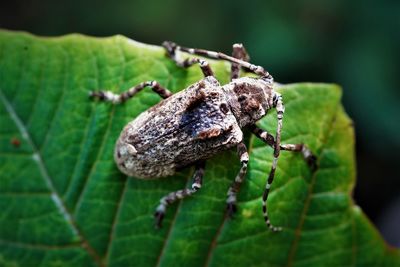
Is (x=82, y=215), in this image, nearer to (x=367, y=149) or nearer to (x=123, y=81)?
(x=123, y=81)

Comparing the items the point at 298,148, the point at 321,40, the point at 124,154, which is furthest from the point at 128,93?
the point at 321,40

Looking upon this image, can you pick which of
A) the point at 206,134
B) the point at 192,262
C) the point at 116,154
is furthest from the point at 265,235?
the point at 116,154

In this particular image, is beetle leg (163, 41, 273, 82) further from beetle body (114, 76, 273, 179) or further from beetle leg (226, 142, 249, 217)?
beetle leg (226, 142, 249, 217)

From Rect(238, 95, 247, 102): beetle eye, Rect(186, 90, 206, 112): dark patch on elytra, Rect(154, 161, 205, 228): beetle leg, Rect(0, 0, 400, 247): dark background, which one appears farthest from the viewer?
Rect(0, 0, 400, 247): dark background

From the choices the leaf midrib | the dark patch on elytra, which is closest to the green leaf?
the leaf midrib

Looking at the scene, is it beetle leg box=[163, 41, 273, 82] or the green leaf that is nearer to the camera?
the green leaf

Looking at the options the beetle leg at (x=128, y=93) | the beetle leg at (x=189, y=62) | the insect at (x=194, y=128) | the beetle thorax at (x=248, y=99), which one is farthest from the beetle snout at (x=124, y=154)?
the beetle thorax at (x=248, y=99)

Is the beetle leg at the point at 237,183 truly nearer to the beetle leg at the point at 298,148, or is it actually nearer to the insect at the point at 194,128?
the insect at the point at 194,128
